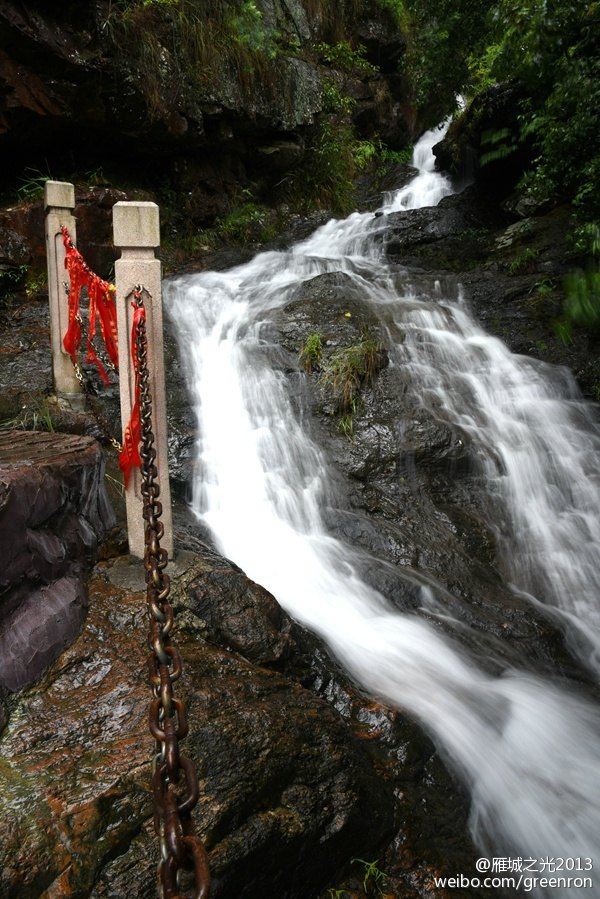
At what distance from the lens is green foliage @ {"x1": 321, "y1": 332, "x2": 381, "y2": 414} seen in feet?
20.2

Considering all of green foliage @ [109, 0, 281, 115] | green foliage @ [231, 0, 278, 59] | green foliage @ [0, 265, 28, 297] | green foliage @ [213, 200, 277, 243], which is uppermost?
green foliage @ [231, 0, 278, 59]

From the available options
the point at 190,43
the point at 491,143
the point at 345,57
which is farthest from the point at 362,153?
the point at 190,43

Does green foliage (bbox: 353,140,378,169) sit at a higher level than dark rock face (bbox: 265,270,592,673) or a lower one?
higher

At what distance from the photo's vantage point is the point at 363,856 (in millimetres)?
2520

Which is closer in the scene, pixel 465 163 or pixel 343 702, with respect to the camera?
pixel 343 702

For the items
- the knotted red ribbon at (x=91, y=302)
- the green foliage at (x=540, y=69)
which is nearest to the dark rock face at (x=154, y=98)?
the green foliage at (x=540, y=69)

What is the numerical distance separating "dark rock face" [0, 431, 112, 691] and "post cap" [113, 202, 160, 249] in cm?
120

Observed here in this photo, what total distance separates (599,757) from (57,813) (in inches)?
118

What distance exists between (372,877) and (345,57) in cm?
1677

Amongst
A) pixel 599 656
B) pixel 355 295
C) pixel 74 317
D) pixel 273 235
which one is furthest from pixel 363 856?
pixel 273 235

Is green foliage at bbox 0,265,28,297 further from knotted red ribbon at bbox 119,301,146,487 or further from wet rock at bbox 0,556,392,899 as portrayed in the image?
wet rock at bbox 0,556,392,899

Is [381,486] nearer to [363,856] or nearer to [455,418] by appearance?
[455,418]

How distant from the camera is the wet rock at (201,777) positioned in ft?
6.64

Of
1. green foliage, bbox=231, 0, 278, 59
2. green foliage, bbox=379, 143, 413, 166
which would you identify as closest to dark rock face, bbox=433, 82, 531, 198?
green foliage, bbox=379, 143, 413, 166
